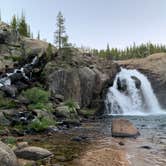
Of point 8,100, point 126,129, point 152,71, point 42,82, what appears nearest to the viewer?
point 126,129

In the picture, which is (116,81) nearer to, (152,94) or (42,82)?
(152,94)

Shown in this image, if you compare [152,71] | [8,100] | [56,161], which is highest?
[152,71]

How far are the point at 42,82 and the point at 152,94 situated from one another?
883 inches

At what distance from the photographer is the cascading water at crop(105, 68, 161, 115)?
167ft

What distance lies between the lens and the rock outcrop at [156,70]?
60.2m

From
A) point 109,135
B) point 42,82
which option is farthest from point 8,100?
point 109,135

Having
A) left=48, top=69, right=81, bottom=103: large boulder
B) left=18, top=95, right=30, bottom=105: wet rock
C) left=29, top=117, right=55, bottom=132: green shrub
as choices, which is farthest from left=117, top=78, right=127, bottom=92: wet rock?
left=29, top=117, right=55, bottom=132: green shrub

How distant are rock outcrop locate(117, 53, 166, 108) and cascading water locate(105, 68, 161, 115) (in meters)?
1.90

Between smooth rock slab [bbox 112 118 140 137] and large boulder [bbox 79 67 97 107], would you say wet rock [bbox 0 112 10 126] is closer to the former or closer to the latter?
smooth rock slab [bbox 112 118 140 137]

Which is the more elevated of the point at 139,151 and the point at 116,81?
the point at 116,81

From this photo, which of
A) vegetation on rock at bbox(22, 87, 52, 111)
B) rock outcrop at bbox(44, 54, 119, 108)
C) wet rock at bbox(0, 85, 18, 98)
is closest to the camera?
vegetation on rock at bbox(22, 87, 52, 111)

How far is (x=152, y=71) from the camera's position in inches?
2584

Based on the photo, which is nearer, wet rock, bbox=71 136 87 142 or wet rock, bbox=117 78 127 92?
wet rock, bbox=71 136 87 142

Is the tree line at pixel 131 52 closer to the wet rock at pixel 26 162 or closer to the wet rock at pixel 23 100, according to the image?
the wet rock at pixel 23 100
